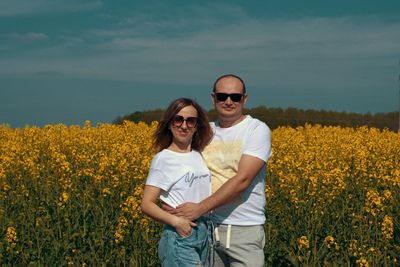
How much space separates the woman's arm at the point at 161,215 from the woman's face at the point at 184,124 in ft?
1.20

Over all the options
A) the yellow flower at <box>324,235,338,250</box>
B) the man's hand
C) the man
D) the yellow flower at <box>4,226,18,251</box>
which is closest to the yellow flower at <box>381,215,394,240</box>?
the yellow flower at <box>324,235,338,250</box>

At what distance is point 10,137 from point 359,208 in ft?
34.0

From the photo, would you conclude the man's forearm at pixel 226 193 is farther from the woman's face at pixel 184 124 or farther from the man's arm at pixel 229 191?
the woman's face at pixel 184 124

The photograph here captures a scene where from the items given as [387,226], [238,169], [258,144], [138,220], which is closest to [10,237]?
[138,220]

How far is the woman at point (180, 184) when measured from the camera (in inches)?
166

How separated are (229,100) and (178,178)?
2.01 ft

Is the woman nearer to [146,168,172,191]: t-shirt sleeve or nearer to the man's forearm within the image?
[146,168,172,191]: t-shirt sleeve

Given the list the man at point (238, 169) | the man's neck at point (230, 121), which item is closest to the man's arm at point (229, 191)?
the man at point (238, 169)

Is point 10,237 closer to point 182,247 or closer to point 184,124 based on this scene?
point 182,247

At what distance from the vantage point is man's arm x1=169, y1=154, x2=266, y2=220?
4.18 metres

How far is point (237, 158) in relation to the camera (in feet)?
14.5

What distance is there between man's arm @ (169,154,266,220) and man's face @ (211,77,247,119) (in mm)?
309

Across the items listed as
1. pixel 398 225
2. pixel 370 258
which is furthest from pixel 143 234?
pixel 398 225

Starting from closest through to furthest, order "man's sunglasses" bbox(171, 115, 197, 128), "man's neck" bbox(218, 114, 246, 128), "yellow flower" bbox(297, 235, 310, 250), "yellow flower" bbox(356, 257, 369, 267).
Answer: "man's sunglasses" bbox(171, 115, 197, 128) → "man's neck" bbox(218, 114, 246, 128) → "yellow flower" bbox(356, 257, 369, 267) → "yellow flower" bbox(297, 235, 310, 250)
